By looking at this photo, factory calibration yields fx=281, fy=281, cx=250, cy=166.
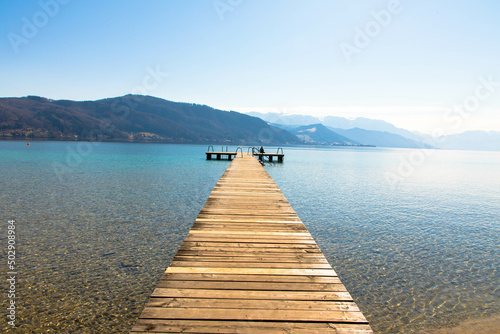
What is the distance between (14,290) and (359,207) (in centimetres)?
1548

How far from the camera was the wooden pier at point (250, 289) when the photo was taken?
3332 mm

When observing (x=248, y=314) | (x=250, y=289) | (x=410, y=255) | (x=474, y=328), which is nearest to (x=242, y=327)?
(x=248, y=314)

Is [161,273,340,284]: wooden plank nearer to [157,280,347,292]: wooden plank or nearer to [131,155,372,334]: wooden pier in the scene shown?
[131,155,372,334]: wooden pier

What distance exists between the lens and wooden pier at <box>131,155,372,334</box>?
3.33 metres

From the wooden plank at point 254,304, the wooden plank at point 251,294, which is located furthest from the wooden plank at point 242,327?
the wooden plank at point 251,294

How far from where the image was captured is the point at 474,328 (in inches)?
226

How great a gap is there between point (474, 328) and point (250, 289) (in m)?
5.08

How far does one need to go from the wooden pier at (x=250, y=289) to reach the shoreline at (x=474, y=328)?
2.87 m

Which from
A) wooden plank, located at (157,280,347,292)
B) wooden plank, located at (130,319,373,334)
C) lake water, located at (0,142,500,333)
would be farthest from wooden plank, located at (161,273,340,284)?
lake water, located at (0,142,500,333)

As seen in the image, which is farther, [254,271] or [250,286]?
[254,271]

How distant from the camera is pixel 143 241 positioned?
32.0 feet

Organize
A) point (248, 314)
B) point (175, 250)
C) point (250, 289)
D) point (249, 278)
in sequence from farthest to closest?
point (175, 250) → point (249, 278) → point (250, 289) → point (248, 314)

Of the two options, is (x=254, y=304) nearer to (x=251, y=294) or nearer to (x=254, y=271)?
(x=251, y=294)

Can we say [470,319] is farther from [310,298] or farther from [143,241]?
[143,241]
